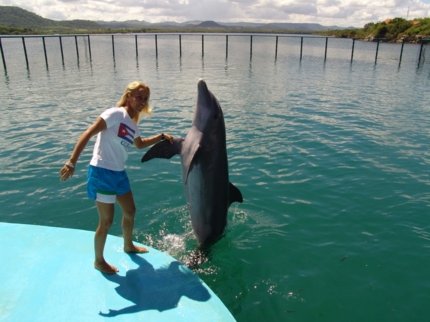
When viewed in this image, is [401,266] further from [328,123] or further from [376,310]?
[328,123]

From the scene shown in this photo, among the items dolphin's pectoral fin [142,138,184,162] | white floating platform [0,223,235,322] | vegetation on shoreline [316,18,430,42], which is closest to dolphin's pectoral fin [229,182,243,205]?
dolphin's pectoral fin [142,138,184,162]

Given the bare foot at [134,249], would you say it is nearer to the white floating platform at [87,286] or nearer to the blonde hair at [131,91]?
the white floating platform at [87,286]

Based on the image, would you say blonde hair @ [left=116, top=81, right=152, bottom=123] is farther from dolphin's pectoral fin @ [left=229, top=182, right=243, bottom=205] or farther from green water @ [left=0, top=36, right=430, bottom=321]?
green water @ [left=0, top=36, right=430, bottom=321]

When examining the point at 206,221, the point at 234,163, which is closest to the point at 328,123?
the point at 234,163

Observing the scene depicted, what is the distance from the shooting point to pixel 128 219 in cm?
481

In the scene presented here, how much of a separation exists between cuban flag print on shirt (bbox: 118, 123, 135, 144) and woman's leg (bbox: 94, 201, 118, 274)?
84 cm

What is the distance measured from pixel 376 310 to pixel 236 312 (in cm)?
195

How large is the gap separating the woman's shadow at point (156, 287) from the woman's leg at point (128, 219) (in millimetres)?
291

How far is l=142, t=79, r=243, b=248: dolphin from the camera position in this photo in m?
5.04

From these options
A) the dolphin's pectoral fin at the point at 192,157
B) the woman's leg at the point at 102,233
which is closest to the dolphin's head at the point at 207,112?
the dolphin's pectoral fin at the point at 192,157

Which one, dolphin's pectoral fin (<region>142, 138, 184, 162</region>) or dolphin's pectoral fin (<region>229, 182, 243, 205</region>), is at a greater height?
dolphin's pectoral fin (<region>142, 138, 184, 162</region>)

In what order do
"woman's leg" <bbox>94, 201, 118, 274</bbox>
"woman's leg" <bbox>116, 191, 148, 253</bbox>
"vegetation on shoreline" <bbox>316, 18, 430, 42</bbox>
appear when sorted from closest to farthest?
"woman's leg" <bbox>94, 201, 118, 274</bbox>
"woman's leg" <bbox>116, 191, 148, 253</bbox>
"vegetation on shoreline" <bbox>316, 18, 430, 42</bbox>

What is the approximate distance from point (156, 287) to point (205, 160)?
1844 millimetres

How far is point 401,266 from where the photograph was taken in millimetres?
5746
